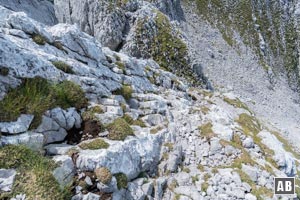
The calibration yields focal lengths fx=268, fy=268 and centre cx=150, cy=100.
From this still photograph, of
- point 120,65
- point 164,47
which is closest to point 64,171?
point 120,65

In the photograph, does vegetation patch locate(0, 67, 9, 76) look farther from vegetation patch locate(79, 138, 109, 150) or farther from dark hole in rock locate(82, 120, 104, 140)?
vegetation patch locate(79, 138, 109, 150)

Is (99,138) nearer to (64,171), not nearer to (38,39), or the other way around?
(64,171)

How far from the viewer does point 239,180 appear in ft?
47.0

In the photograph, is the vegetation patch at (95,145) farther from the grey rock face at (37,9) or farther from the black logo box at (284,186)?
the grey rock face at (37,9)

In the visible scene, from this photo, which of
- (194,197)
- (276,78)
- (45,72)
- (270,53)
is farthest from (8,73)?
(270,53)

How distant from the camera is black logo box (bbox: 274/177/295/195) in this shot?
14.7 m

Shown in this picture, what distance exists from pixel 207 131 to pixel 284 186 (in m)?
5.61

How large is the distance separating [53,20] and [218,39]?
156ft

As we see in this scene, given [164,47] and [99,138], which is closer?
[99,138]

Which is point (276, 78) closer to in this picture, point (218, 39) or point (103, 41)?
point (218, 39)

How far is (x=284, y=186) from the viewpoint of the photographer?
15188 mm

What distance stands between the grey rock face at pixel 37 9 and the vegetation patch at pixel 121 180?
4862 cm

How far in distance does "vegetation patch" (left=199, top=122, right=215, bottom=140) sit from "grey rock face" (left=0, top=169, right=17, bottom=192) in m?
12.1

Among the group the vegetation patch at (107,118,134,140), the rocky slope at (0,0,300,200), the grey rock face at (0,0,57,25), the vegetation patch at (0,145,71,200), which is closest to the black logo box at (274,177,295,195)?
the rocky slope at (0,0,300,200)
